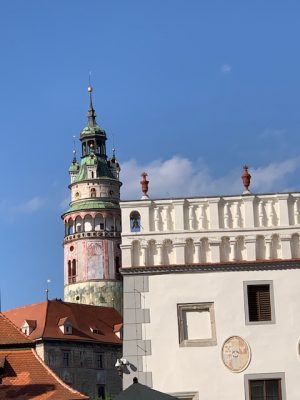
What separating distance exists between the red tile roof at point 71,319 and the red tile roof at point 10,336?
153 feet

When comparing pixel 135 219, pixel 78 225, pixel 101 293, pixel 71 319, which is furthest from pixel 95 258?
pixel 135 219

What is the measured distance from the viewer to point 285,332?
21.1 metres

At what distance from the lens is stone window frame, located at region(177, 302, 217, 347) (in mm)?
20984

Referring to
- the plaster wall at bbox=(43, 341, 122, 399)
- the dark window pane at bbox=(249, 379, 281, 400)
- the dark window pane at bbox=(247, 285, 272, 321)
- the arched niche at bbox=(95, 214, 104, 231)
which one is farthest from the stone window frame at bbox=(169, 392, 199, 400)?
the arched niche at bbox=(95, 214, 104, 231)

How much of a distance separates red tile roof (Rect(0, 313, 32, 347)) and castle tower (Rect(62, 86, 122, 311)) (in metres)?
59.1

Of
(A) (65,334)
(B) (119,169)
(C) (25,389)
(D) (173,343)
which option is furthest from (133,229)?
(B) (119,169)

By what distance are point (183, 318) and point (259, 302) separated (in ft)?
5.75

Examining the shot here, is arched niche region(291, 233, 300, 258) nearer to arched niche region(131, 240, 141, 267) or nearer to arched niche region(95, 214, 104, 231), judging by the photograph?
arched niche region(131, 240, 141, 267)

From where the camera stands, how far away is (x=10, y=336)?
103ft

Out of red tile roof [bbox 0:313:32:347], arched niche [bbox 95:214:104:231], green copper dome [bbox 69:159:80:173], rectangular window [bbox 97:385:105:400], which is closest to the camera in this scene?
red tile roof [bbox 0:313:32:347]

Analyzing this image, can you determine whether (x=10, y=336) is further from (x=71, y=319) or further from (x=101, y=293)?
(x=101, y=293)

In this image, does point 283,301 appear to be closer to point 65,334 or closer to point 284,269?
point 284,269

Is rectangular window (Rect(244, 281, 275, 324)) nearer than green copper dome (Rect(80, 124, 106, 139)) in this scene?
Yes

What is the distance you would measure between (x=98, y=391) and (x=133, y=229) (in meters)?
60.6
